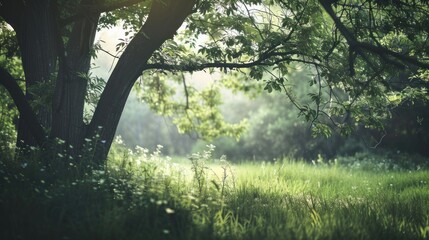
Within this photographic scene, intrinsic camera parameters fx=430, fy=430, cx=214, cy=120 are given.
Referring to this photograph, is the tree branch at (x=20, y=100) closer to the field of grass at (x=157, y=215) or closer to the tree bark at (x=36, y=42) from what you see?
the tree bark at (x=36, y=42)

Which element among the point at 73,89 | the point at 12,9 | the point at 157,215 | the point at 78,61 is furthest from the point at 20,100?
the point at 157,215

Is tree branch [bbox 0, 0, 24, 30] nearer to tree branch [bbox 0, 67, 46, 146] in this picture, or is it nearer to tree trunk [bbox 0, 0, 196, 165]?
tree trunk [bbox 0, 0, 196, 165]

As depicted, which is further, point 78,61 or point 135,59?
point 78,61

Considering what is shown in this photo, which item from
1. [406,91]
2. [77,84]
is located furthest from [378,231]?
[77,84]

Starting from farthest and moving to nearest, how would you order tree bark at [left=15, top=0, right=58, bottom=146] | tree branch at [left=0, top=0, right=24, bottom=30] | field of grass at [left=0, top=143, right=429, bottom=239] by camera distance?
tree branch at [left=0, top=0, right=24, bottom=30] < tree bark at [left=15, top=0, right=58, bottom=146] < field of grass at [left=0, top=143, right=429, bottom=239]

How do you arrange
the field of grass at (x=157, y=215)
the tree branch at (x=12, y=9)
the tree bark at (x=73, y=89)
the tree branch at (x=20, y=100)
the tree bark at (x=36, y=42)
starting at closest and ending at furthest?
the field of grass at (x=157, y=215) < the tree branch at (x=20, y=100) < the tree bark at (x=73, y=89) < the tree bark at (x=36, y=42) < the tree branch at (x=12, y=9)

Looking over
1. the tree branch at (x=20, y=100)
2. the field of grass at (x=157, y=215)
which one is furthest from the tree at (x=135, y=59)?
the field of grass at (x=157, y=215)

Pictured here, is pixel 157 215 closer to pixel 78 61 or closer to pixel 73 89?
pixel 73 89

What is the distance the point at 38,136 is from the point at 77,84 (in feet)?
3.49

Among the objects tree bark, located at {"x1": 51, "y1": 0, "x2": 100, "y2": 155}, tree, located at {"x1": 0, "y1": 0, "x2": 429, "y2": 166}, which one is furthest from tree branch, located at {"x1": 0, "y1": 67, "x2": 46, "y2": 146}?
tree bark, located at {"x1": 51, "y1": 0, "x2": 100, "y2": 155}

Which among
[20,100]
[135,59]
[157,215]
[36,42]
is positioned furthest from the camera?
[36,42]

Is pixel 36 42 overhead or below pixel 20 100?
overhead

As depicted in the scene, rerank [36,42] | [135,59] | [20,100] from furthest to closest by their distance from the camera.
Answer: [36,42]
[135,59]
[20,100]

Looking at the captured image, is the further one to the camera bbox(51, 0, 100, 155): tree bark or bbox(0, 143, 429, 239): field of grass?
bbox(51, 0, 100, 155): tree bark
